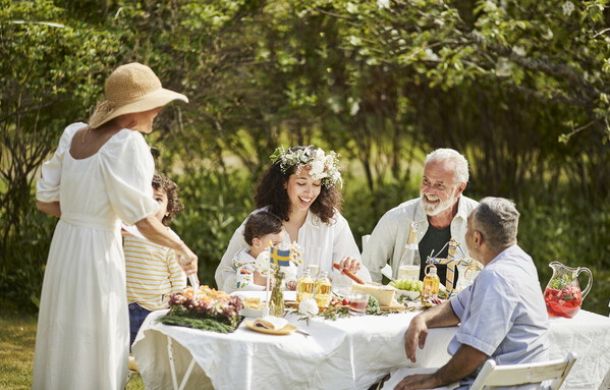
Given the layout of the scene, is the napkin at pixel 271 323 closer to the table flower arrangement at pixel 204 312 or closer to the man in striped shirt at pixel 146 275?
the table flower arrangement at pixel 204 312

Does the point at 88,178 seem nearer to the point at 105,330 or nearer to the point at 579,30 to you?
the point at 105,330

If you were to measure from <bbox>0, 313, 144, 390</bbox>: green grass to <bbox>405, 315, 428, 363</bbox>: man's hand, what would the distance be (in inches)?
92.9

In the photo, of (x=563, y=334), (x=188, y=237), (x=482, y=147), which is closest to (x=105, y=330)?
(x=563, y=334)

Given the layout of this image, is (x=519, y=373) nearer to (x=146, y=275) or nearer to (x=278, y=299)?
(x=278, y=299)

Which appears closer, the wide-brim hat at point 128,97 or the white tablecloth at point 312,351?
the white tablecloth at point 312,351

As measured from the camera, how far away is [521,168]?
34.2 feet

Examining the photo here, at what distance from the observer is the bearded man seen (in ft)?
18.8

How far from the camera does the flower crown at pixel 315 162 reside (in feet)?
18.2

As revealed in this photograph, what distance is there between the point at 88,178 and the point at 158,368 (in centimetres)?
91

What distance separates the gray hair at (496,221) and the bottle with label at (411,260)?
100cm

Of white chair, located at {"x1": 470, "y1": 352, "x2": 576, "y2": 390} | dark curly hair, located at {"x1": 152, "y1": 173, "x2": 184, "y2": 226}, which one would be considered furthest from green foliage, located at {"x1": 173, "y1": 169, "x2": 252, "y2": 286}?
white chair, located at {"x1": 470, "y1": 352, "x2": 576, "y2": 390}

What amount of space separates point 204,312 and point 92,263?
52cm

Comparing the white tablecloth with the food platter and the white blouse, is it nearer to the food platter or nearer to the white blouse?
the food platter

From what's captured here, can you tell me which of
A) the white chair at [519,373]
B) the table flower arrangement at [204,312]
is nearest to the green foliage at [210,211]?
the table flower arrangement at [204,312]
